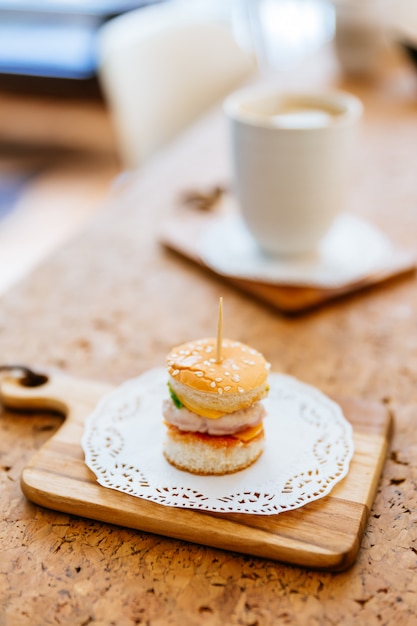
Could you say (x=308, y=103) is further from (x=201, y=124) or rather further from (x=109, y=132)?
(x=109, y=132)

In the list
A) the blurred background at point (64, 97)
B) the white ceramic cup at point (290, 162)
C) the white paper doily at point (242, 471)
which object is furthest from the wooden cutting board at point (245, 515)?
the blurred background at point (64, 97)

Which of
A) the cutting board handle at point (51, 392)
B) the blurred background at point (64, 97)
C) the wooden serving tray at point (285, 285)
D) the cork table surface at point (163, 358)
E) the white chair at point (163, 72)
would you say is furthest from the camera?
the blurred background at point (64, 97)

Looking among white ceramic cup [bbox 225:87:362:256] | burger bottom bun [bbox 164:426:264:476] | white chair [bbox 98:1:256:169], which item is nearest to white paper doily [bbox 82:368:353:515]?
burger bottom bun [bbox 164:426:264:476]

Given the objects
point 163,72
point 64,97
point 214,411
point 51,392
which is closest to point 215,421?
point 214,411

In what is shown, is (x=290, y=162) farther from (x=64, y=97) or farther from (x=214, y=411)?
(x=64, y=97)

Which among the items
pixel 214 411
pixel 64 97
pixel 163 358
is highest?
pixel 214 411

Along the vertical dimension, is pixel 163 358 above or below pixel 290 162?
below

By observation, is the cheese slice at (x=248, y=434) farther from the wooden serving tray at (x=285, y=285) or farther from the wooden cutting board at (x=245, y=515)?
the wooden serving tray at (x=285, y=285)

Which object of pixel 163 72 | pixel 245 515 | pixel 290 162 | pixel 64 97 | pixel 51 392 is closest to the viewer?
pixel 245 515
